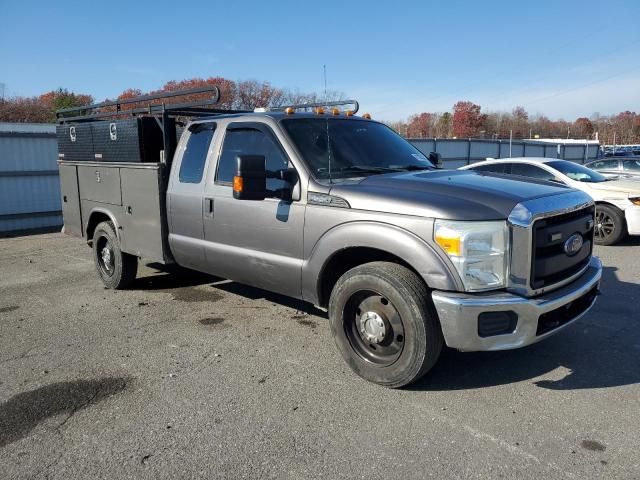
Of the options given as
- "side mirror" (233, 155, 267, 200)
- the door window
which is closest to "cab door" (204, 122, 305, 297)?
"side mirror" (233, 155, 267, 200)

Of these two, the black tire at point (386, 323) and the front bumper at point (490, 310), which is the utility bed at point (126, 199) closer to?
the black tire at point (386, 323)

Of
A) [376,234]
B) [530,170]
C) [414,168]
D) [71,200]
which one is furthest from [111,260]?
[530,170]

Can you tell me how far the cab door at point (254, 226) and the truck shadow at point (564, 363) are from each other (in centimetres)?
139

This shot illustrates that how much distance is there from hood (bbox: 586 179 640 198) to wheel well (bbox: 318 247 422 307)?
23.4 ft

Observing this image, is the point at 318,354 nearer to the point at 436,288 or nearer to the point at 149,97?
the point at 436,288

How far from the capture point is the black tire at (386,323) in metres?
3.46

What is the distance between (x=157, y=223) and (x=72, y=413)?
2468 millimetres

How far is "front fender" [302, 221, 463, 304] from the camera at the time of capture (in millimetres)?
3354

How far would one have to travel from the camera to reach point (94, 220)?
6.85m

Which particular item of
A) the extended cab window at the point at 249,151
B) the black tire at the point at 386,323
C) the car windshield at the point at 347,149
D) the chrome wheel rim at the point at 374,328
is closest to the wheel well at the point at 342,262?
the black tire at the point at 386,323

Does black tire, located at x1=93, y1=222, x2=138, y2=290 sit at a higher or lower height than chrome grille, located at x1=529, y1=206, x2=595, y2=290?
lower

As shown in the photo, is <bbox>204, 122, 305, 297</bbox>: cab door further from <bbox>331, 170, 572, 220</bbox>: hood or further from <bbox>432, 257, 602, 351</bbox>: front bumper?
<bbox>432, 257, 602, 351</bbox>: front bumper

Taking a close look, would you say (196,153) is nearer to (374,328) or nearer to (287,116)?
(287,116)

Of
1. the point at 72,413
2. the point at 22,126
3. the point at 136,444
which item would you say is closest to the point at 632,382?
the point at 136,444
